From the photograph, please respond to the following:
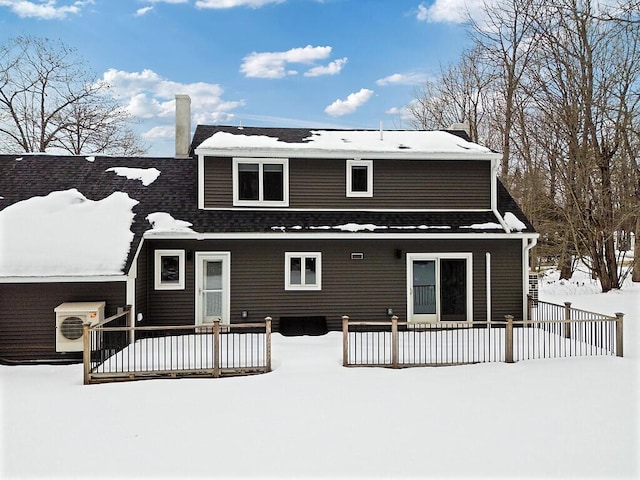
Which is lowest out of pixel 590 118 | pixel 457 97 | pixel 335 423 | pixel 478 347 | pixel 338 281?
pixel 335 423

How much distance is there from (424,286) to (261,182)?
507 centimetres

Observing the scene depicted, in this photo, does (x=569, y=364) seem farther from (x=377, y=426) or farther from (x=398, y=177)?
(x=398, y=177)

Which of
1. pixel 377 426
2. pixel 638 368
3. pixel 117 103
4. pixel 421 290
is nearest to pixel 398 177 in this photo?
pixel 421 290

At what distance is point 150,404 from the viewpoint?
639 centimetres

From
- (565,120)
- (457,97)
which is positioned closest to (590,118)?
(565,120)

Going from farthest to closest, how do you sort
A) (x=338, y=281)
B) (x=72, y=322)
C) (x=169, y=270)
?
(x=338, y=281) → (x=169, y=270) → (x=72, y=322)

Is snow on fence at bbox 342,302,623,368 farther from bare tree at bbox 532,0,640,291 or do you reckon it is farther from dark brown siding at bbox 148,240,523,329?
bare tree at bbox 532,0,640,291

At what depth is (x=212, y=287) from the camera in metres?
10.6

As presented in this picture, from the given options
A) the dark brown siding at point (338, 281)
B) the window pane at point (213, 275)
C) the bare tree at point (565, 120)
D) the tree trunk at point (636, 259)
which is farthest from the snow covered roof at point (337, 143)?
the tree trunk at point (636, 259)

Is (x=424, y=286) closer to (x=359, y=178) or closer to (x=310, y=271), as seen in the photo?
(x=310, y=271)

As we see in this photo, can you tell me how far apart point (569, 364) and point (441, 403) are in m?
3.40

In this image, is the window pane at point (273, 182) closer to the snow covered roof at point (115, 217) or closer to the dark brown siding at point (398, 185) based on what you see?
the dark brown siding at point (398, 185)

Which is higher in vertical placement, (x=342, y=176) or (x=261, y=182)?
(x=342, y=176)

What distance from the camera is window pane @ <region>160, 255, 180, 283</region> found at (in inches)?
413
